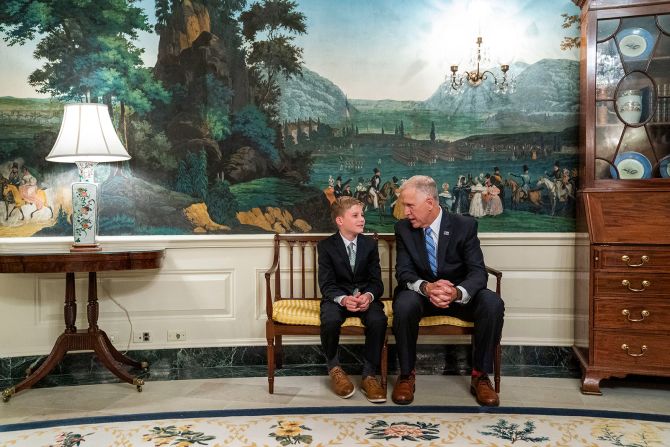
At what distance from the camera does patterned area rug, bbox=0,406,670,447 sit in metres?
2.67

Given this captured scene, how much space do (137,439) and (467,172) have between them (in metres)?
2.71

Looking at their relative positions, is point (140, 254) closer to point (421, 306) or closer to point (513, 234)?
point (421, 306)

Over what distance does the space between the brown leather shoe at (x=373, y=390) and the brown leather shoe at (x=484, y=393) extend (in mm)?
545

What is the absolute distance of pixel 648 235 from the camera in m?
3.29

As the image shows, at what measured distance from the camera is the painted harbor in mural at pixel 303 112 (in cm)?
388

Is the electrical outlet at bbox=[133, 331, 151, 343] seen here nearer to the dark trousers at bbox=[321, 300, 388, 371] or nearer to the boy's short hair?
the dark trousers at bbox=[321, 300, 388, 371]

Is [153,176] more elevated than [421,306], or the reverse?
[153,176]

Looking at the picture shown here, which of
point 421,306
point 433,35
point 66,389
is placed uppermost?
point 433,35

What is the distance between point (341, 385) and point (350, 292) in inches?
22.7

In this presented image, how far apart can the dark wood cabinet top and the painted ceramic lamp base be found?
163mm

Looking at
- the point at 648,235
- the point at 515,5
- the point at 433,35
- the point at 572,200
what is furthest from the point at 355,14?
the point at 648,235

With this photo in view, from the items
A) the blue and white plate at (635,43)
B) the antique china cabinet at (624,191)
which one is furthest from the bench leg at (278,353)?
the blue and white plate at (635,43)

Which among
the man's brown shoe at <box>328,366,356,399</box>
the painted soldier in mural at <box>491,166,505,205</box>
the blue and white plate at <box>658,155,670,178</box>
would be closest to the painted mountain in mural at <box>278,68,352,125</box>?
the painted soldier in mural at <box>491,166,505,205</box>

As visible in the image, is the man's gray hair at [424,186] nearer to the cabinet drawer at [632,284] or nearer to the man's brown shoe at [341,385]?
the cabinet drawer at [632,284]
